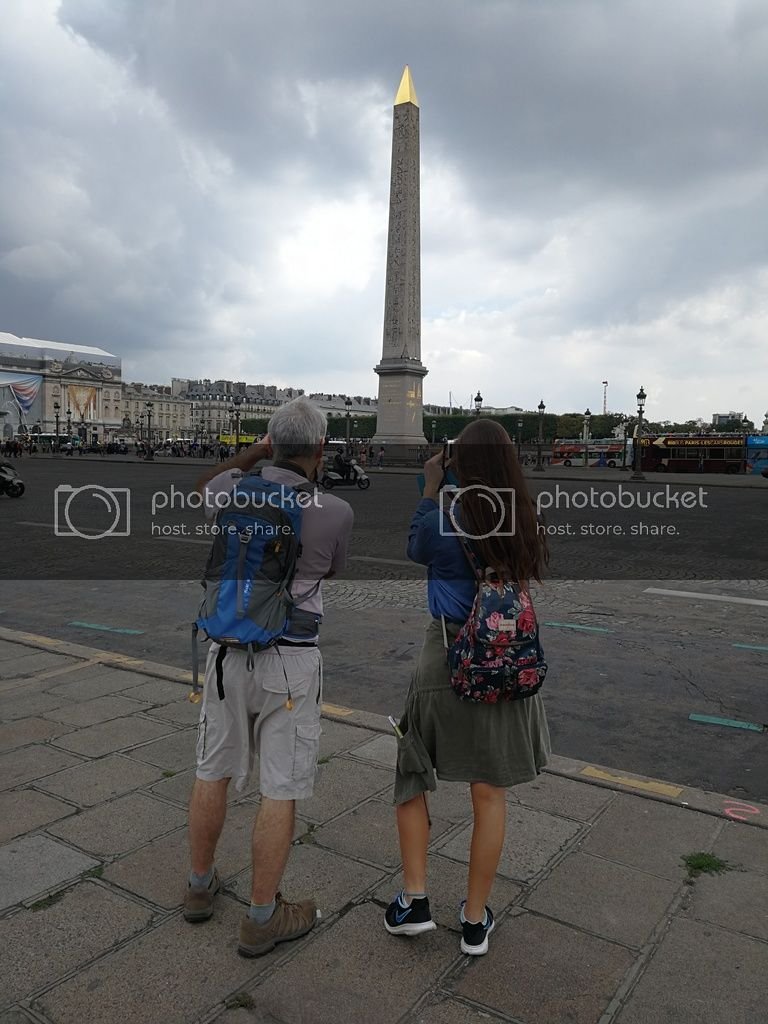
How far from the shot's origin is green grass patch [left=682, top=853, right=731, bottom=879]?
3111 millimetres

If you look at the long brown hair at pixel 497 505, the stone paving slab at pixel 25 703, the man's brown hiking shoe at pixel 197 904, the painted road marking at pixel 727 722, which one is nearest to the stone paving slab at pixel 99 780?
the stone paving slab at pixel 25 703

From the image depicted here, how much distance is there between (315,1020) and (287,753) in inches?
29.0

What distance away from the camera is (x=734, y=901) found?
9.55 ft

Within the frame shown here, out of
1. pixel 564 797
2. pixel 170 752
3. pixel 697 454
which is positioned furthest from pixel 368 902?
pixel 697 454

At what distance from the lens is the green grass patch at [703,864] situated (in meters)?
3.11

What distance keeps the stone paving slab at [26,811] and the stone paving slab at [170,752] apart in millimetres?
555

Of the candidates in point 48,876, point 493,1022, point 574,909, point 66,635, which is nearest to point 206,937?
point 48,876

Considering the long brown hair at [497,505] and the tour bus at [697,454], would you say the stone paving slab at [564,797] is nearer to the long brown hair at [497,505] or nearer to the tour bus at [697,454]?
the long brown hair at [497,505]

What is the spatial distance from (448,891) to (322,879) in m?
0.47

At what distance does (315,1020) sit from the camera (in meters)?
2.26

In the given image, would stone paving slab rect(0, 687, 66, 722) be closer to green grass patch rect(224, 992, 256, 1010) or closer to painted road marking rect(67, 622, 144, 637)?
painted road marking rect(67, 622, 144, 637)

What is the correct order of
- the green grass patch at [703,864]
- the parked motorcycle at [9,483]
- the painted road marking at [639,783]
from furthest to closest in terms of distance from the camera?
the parked motorcycle at [9,483] → the painted road marking at [639,783] → the green grass patch at [703,864]

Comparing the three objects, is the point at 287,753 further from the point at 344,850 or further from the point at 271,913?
the point at 344,850

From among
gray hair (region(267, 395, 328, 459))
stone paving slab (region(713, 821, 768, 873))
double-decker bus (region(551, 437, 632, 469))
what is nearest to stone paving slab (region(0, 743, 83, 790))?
gray hair (region(267, 395, 328, 459))
